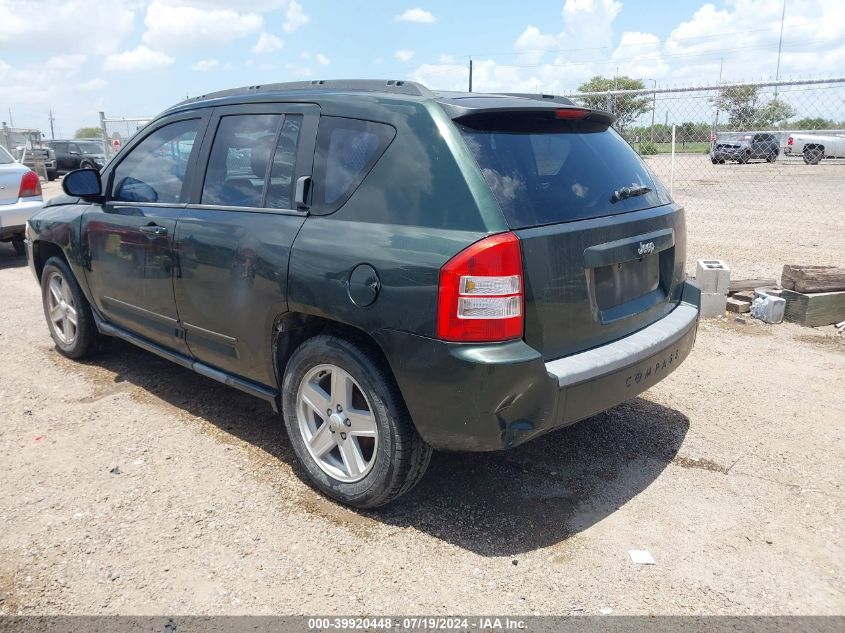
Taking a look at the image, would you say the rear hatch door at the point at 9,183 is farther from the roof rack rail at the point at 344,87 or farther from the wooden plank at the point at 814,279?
the wooden plank at the point at 814,279

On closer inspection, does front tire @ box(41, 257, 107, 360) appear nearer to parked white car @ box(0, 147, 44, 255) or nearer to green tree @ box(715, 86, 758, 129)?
parked white car @ box(0, 147, 44, 255)

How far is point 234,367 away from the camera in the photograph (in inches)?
146

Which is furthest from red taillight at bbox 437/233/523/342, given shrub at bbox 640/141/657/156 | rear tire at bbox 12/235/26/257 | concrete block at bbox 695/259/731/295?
rear tire at bbox 12/235/26/257

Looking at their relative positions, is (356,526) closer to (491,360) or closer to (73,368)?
(491,360)

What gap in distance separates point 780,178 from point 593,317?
61.5ft

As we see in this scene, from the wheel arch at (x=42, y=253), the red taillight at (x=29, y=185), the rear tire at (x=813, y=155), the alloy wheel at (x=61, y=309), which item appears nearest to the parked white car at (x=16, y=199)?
the red taillight at (x=29, y=185)

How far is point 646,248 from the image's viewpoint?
3211 mm

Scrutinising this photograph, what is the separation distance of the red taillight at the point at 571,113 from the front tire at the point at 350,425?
1.44 m

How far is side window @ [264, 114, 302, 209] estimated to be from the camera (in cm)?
335

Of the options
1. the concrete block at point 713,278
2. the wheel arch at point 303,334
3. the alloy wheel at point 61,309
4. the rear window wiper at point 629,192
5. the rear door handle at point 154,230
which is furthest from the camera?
the concrete block at point 713,278

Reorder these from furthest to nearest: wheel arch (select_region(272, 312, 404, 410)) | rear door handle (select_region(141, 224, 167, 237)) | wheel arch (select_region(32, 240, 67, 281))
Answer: wheel arch (select_region(32, 240, 67, 281))
rear door handle (select_region(141, 224, 167, 237))
wheel arch (select_region(272, 312, 404, 410))

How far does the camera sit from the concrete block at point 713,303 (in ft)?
20.5

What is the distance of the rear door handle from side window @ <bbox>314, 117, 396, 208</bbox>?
125 cm

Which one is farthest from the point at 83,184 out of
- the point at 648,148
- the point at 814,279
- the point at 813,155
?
the point at 813,155
